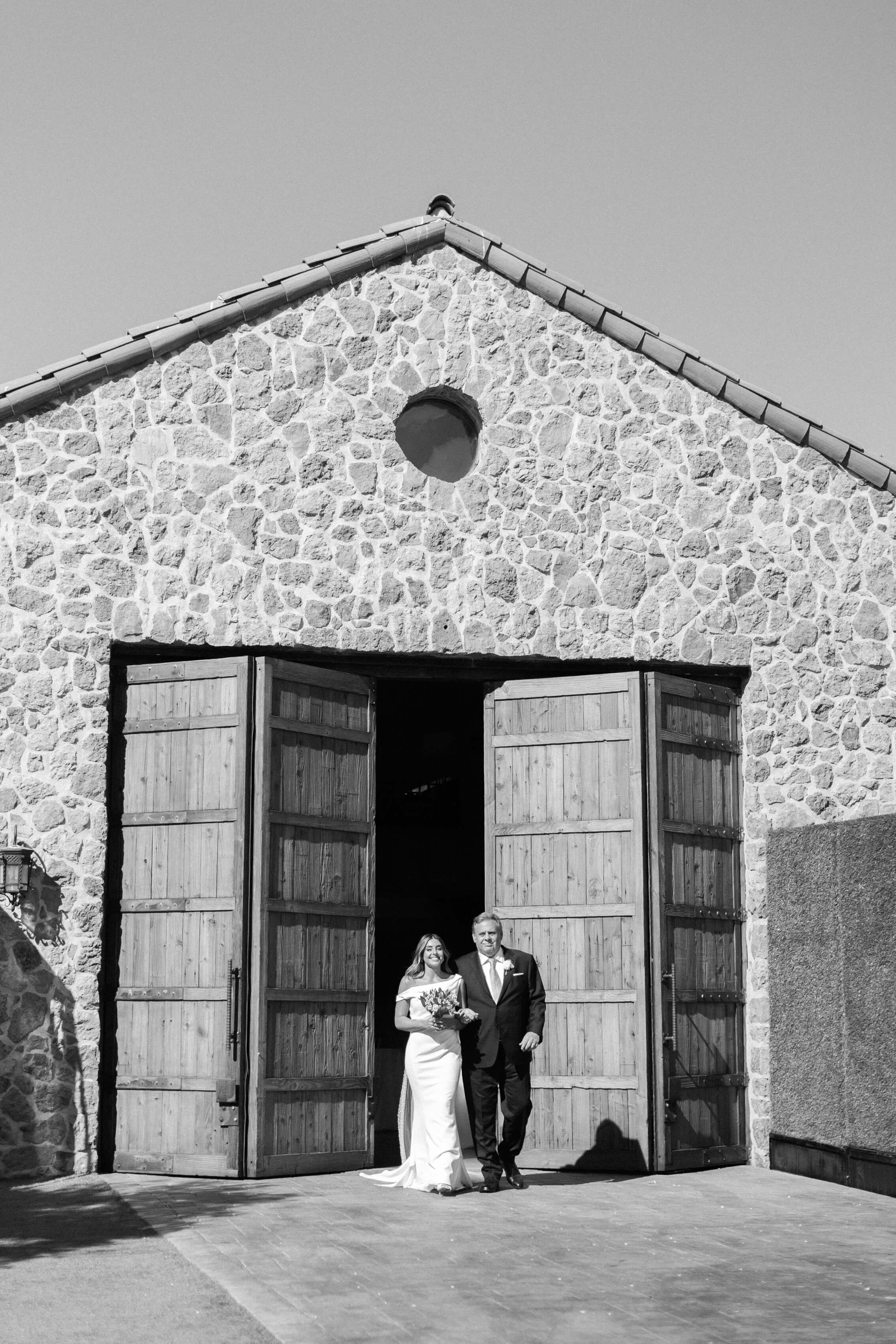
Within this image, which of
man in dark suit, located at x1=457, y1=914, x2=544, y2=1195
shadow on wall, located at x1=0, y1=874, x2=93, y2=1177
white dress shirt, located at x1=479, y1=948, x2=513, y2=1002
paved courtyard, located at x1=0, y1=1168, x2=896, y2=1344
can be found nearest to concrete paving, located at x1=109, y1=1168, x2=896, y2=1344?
paved courtyard, located at x1=0, y1=1168, x2=896, y2=1344

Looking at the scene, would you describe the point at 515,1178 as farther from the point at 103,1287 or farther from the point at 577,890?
the point at 103,1287

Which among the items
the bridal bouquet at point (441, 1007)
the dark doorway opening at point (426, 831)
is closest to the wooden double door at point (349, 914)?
the bridal bouquet at point (441, 1007)

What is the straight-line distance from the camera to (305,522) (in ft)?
38.7

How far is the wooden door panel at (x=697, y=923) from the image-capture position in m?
11.5

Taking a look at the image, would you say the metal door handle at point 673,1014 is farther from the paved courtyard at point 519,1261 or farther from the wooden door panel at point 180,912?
the wooden door panel at point 180,912

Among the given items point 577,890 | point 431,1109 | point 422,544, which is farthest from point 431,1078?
point 422,544

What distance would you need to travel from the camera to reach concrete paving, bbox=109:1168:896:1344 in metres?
6.56

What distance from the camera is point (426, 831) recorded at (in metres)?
18.2

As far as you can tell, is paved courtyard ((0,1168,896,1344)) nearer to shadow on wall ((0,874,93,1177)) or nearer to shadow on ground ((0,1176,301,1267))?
shadow on ground ((0,1176,301,1267))

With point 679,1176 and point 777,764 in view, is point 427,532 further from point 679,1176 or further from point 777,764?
point 679,1176

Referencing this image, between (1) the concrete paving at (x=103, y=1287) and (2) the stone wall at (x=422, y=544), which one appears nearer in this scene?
(1) the concrete paving at (x=103, y=1287)

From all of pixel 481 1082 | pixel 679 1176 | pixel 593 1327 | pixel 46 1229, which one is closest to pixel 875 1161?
pixel 679 1176

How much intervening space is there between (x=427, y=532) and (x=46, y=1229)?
552 centimetres

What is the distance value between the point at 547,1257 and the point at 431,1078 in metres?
2.41
